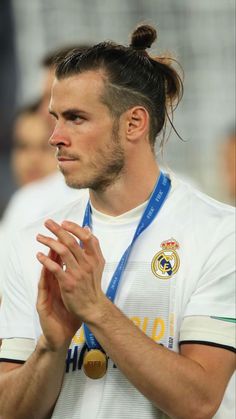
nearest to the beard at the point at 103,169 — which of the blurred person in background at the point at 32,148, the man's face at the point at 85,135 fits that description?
the man's face at the point at 85,135

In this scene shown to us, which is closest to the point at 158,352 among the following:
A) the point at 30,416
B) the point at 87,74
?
the point at 30,416

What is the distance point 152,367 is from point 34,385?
0.46 meters

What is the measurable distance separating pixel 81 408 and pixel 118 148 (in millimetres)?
917

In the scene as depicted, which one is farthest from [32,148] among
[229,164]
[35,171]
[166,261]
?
[166,261]

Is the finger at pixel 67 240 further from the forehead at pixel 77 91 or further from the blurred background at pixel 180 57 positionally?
the blurred background at pixel 180 57

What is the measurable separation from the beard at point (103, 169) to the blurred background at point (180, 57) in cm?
485

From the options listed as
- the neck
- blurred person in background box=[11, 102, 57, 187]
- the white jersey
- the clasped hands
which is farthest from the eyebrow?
blurred person in background box=[11, 102, 57, 187]

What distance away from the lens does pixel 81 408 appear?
360 centimetres

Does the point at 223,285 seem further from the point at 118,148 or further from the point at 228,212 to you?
the point at 118,148

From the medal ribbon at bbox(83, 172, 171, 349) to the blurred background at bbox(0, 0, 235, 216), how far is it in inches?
189

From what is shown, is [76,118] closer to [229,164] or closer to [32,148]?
[32,148]

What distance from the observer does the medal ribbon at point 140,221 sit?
3.60 metres

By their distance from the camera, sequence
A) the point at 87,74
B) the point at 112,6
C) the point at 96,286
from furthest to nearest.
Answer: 1. the point at 112,6
2. the point at 87,74
3. the point at 96,286

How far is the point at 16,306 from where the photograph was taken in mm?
3834
